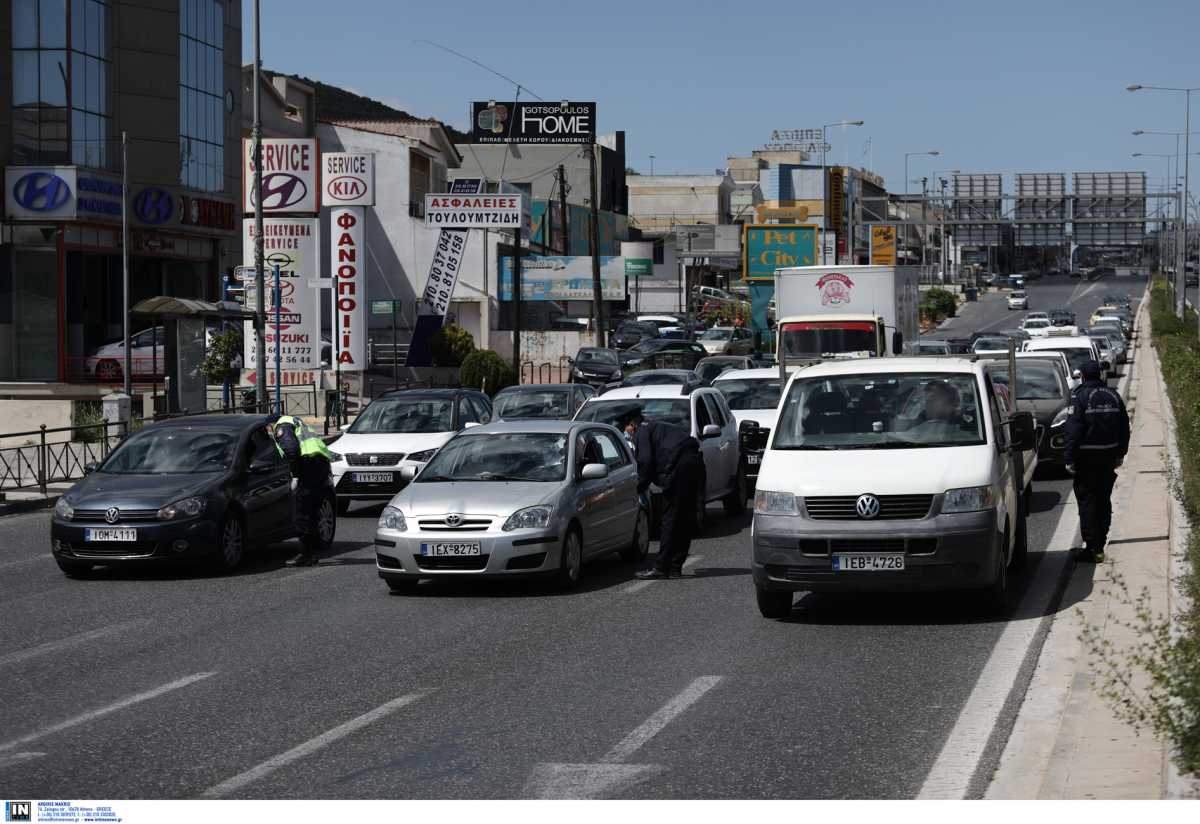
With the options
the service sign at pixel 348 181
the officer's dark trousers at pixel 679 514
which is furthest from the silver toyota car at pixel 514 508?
the service sign at pixel 348 181

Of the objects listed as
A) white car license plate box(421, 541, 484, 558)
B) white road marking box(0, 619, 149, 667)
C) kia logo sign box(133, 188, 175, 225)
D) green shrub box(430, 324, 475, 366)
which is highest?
kia logo sign box(133, 188, 175, 225)

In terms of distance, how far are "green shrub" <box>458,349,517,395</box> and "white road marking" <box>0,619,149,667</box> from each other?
38.1 meters

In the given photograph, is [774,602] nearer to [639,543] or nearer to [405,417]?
[639,543]

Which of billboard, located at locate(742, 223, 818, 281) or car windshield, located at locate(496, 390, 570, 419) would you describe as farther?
billboard, located at locate(742, 223, 818, 281)

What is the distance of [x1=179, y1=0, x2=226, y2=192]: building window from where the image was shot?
53.1m

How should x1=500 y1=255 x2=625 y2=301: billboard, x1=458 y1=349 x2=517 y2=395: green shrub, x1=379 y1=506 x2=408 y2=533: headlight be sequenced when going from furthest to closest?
x1=500 y1=255 x2=625 y2=301: billboard → x1=458 y1=349 x2=517 y2=395: green shrub → x1=379 y1=506 x2=408 y2=533: headlight

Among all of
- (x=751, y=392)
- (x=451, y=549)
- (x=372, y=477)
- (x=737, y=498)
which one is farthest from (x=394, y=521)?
(x=751, y=392)

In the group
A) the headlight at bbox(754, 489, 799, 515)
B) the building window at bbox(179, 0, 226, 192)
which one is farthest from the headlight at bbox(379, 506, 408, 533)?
the building window at bbox(179, 0, 226, 192)

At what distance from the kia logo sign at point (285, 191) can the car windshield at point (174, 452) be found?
1140 inches

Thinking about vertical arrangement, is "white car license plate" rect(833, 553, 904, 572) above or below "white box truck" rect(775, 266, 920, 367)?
below

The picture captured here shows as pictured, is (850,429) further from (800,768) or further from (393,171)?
(393,171)

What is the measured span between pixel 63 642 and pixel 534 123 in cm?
9082

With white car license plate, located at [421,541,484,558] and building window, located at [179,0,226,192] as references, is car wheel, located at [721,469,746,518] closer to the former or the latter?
white car license plate, located at [421,541,484,558]

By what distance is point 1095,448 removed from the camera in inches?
593
